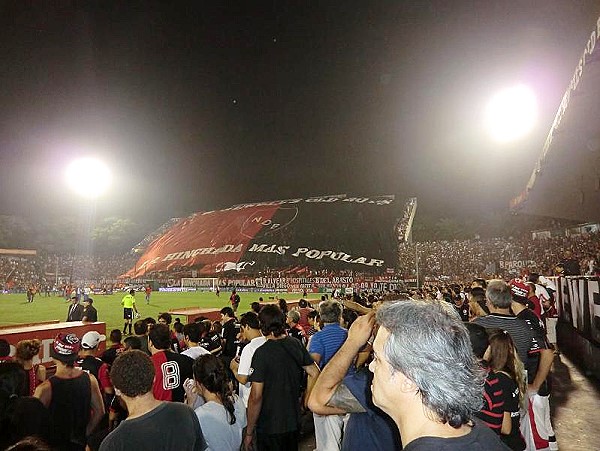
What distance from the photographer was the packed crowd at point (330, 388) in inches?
63.5

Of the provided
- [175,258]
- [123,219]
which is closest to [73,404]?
[175,258]

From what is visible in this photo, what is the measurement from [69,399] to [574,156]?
47.2 feet

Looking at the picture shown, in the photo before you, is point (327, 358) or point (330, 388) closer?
point (330, 388)

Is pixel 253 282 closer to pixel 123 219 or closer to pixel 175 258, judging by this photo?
pixel 175 258

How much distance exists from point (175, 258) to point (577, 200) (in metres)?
31.5

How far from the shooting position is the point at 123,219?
323 feet

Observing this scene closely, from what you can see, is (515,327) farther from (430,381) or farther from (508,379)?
(430,381)

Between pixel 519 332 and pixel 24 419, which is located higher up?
pixel 519 332

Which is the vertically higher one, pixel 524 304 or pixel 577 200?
pixel 577 200

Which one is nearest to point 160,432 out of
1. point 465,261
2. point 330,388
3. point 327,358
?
point 330,388

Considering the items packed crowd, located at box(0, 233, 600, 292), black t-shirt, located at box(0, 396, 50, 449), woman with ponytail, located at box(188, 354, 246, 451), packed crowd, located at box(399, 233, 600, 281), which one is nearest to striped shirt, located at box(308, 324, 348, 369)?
woman with ponytail, located at box(188, 354, 246, 451)

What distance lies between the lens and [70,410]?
428cm

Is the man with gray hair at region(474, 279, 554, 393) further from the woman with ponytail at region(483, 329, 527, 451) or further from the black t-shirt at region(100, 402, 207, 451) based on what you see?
the black t-shirt at region(100, 402, 207, 451)

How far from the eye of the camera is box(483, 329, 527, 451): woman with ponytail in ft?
11.0
